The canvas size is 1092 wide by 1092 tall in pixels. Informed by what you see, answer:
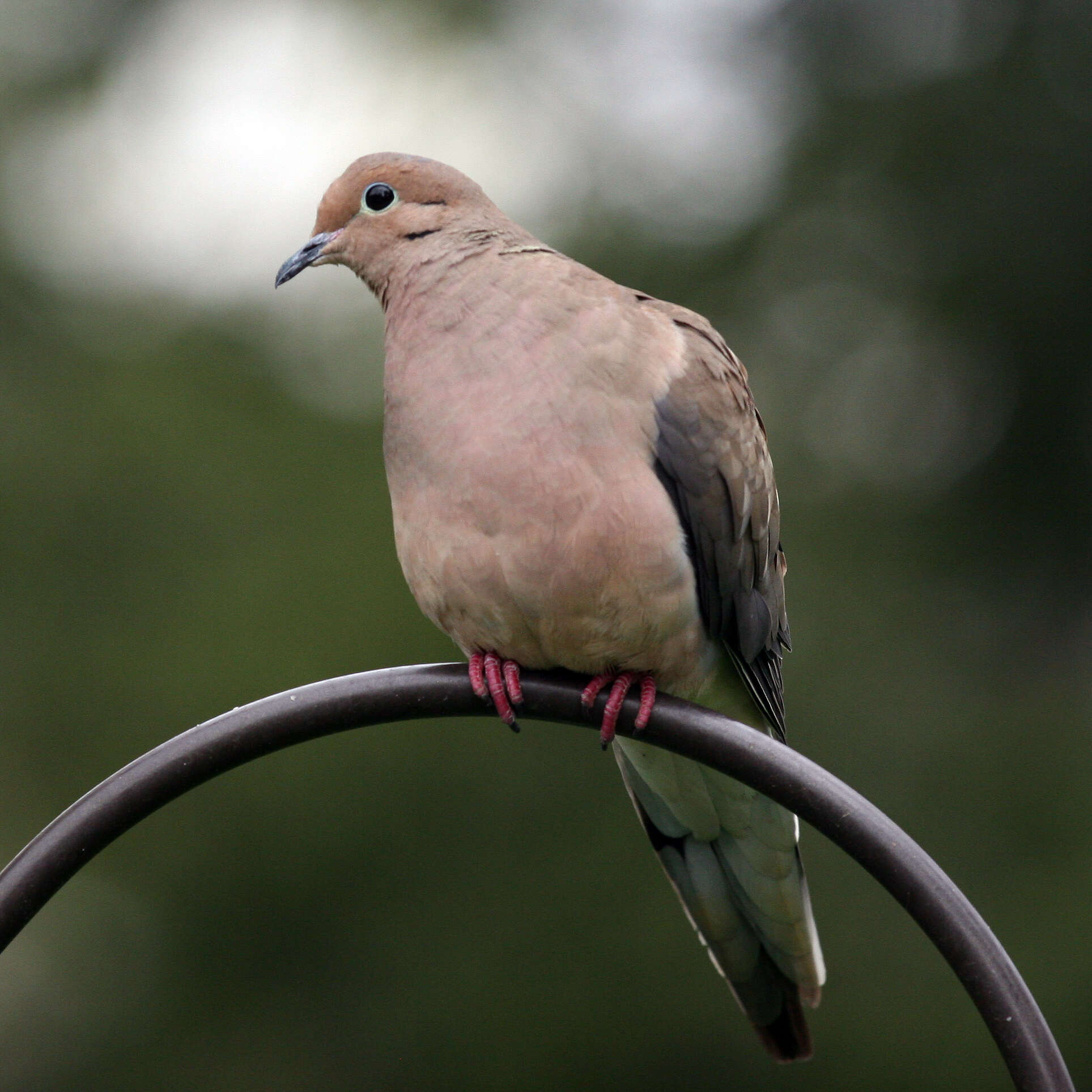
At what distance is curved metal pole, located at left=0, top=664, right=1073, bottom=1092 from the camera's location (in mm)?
1604

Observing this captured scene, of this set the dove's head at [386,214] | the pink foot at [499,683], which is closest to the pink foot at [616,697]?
the pink foot at [499,683]

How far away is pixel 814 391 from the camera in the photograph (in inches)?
319

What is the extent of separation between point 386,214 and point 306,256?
0.20m

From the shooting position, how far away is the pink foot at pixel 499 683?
2162 mm

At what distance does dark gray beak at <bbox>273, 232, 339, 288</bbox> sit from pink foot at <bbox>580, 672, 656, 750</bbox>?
3.56ft

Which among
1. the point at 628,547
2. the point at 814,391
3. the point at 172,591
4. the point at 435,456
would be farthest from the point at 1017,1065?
the point at 814,391

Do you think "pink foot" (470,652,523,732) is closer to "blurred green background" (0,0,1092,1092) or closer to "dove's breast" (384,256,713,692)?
"dove's breast" (384,256,713,692)

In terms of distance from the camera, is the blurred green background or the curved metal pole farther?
the blurred green background

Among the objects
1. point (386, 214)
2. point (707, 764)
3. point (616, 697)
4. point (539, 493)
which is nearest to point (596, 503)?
point (539, 493)

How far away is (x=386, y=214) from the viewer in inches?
111

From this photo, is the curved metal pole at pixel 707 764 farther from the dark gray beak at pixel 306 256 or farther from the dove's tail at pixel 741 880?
the dark gray beak at pixel 306 256

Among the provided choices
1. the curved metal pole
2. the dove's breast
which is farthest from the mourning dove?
the curved metal pole

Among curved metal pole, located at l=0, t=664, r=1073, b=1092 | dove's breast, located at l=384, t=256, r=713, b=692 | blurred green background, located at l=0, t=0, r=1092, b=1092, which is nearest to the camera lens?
curved metal pole, located at l=0, t=664, r=1073, b=1092

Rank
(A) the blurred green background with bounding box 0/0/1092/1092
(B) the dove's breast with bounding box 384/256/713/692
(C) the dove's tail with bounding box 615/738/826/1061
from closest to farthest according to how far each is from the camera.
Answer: (B) the dove's breast with bounding box 384/256/713/692 → (C) the dove's tail with bounding box 615/738/826/1061 → (A) the blurred green background with bounding box 0/0/1092/1092
